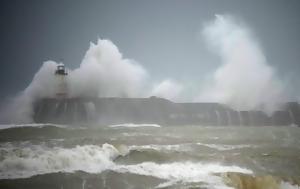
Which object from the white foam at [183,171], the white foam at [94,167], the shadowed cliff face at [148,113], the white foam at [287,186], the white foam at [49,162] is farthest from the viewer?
→ the shadowed cliff face at [148,113]

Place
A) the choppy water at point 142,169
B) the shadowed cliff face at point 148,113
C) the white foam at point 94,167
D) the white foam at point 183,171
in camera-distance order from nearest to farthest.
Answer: the choppy water at point 142,169 → the white foam at point 183,171 → the white foam at point 94,167 → the shadowed cliff face at point 148,113

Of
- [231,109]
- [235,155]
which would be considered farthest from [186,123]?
[235,155]

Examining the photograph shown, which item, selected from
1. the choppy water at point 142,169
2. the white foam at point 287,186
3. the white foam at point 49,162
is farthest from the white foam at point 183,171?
the white foam at point 287,186

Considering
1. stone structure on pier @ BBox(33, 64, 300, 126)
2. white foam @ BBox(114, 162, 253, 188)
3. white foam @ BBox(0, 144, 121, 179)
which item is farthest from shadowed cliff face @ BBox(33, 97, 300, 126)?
white foam @ BBox(114, 162, 253, 188)

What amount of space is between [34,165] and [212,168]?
37.6 feet

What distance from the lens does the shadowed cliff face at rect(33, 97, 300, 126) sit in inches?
2293

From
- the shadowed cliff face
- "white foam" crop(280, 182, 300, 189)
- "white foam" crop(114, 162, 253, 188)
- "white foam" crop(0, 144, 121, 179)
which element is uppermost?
the shadowed cliff face

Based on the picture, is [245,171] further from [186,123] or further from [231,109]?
[231,109]

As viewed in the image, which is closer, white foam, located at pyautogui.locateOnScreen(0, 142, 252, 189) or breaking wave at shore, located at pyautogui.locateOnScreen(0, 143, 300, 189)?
breaking wave at shore, located at pyautogui.locateOnScreen(0, 143, 300, 189)

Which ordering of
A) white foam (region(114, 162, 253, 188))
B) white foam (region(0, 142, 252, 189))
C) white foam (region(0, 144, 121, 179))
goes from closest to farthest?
white foam (region(114, 162, 253, 188))
white foam (region(0, 142, 252, 189))
white foam (region(0, 144, 121, 179))

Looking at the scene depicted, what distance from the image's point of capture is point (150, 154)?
19.6m

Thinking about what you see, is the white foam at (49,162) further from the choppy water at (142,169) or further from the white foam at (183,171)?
the white foam at (183,171)

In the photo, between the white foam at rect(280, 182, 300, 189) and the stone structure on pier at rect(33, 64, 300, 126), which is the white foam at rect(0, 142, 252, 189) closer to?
the white foam at rect(280, 182, 300, 189)

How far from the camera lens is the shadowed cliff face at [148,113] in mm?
58250
